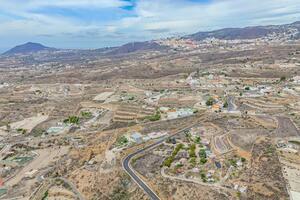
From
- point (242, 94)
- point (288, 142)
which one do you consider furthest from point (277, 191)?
point (242, 94)

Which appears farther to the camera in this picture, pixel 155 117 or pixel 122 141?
pixel 155 117

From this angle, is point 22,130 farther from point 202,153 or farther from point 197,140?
point 202,153

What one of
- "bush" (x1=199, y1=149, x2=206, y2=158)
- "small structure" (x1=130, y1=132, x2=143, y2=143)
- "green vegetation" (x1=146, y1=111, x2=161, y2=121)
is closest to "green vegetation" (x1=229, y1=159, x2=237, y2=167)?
"bush" (x1=199, y1=149, x2=206, y2=158)

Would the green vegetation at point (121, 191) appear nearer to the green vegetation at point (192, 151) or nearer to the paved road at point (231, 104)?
the green vegetation at point (192, 151)

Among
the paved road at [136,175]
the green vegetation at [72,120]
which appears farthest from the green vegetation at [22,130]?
the paved road at [136,175]

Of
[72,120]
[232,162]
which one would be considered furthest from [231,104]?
[72,120]

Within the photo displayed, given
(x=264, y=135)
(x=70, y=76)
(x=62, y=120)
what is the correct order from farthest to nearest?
(x=70, y=76) → (x=62, y=120) → (x=264, y=135)

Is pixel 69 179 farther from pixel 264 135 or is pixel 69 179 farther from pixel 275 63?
pixel 275 63

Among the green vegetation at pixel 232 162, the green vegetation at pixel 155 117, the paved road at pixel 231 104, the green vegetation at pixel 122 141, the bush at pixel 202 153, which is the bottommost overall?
the paved road at pixel 231 104
